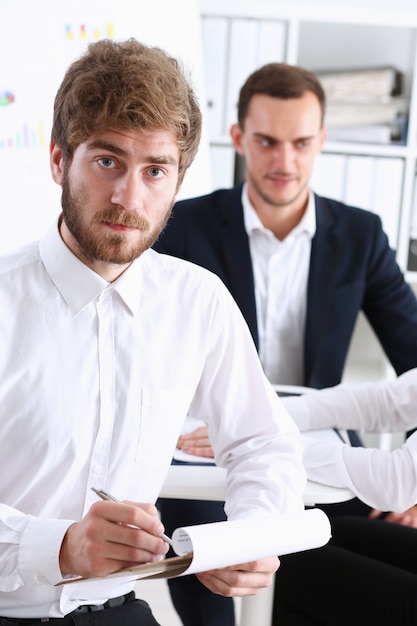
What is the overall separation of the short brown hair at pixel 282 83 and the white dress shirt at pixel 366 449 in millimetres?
962

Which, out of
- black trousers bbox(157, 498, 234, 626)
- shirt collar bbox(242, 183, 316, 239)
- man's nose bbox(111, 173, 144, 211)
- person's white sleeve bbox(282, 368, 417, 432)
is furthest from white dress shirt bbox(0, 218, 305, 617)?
shirt collar bbox(242, 183, 316, 239)

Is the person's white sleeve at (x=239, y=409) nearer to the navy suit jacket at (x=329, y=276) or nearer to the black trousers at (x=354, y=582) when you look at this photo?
the black trousers at (x=354, y=582)

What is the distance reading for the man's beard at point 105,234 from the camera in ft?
3.86

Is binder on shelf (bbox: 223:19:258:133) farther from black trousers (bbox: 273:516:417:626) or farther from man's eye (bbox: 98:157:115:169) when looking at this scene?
man's eye (bbox: 98:157:115:169)

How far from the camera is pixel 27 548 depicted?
1031 millimetres

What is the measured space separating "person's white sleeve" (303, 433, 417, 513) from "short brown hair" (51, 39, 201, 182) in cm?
55

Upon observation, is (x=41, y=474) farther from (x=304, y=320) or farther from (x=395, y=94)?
(x=395, y=94)

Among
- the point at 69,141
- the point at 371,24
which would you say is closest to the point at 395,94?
the point at 371,24

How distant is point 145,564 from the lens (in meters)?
0.94

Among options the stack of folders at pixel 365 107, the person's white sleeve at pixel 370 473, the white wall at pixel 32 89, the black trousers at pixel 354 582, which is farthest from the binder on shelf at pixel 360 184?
the person's white sleeve at pixel 370 473

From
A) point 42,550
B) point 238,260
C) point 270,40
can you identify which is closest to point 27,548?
point 42,550

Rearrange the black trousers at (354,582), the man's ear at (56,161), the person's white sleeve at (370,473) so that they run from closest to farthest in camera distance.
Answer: the man's ear at (56,161), the person's white sleeve at (370,473), the black trousers at (354,582)

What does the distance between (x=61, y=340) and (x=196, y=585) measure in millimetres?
844

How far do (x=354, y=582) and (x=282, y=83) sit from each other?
1.34 m
